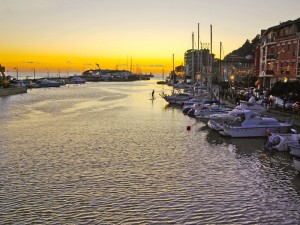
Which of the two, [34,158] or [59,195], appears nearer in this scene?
[59,195]

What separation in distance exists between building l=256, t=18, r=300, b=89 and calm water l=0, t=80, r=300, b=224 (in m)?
32.7

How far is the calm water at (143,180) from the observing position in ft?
60.0

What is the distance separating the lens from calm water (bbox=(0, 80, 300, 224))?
18.3 meters

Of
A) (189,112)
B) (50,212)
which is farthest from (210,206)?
(189,112)

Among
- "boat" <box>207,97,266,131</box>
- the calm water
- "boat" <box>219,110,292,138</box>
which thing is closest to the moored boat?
the calm water

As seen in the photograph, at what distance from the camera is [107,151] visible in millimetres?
31469

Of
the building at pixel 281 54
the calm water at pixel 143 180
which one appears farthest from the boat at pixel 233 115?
the building at pixel 281 54

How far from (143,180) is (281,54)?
55.8 metres

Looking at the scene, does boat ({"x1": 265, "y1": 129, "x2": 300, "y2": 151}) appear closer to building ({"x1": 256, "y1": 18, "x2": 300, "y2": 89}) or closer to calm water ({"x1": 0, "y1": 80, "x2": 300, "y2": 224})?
calm water ({"x1": 0, "y1": 80, "x2": 300, "y2": 224})

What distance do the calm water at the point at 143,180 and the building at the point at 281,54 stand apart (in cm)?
3267

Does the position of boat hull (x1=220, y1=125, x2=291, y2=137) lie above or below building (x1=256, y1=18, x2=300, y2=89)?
below

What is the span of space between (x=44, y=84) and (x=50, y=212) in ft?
536

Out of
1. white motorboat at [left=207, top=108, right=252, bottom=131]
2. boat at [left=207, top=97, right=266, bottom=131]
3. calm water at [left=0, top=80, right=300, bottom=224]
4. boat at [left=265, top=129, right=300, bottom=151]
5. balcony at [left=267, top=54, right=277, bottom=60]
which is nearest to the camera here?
calm water at [left=0, top=80, right=300, bottom=224]

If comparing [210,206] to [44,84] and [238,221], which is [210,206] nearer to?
[238,221]
